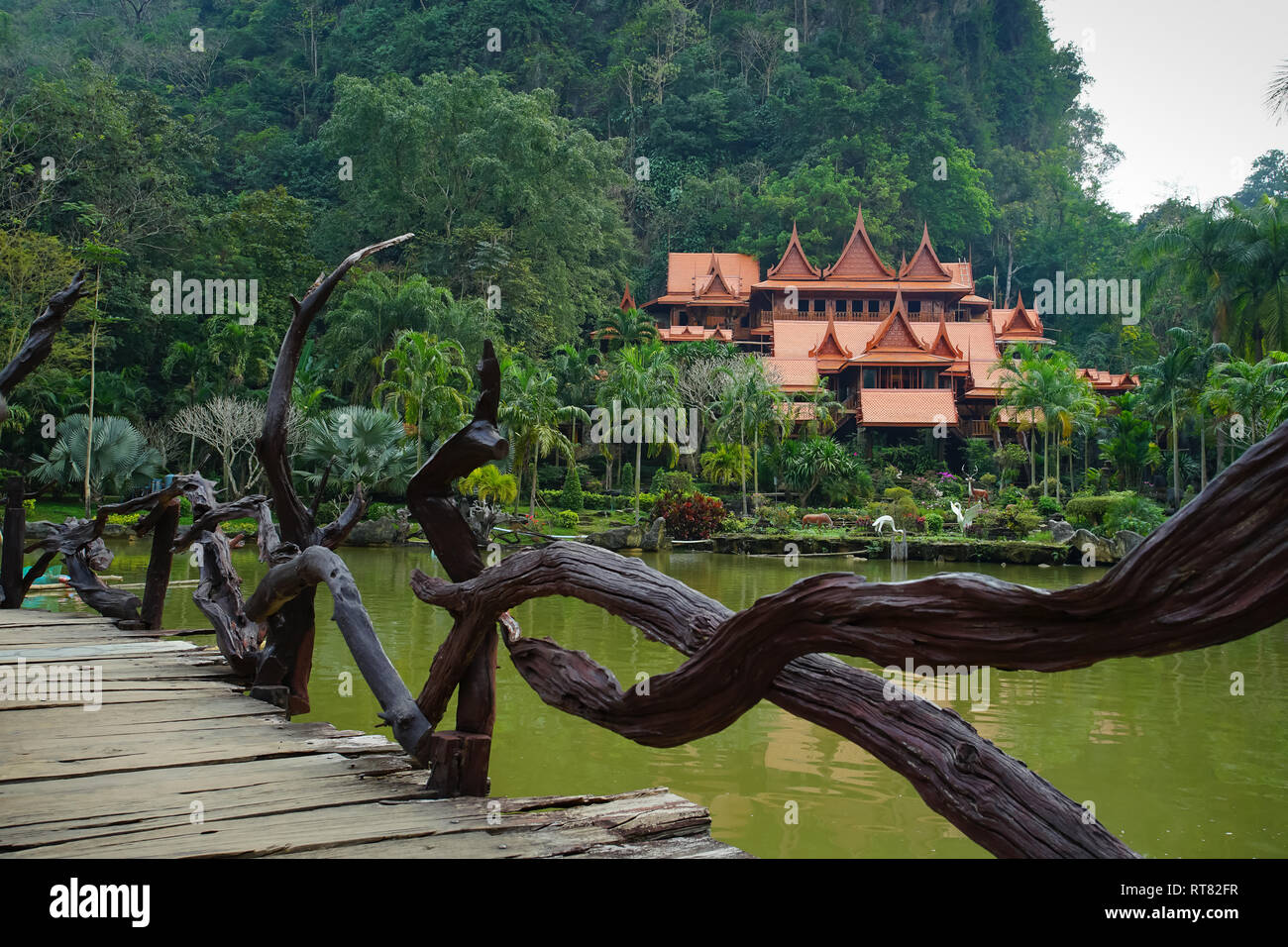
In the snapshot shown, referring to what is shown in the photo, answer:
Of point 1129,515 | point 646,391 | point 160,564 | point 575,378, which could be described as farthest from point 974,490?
point 160,564

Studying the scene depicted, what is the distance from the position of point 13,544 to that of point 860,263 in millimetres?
37933

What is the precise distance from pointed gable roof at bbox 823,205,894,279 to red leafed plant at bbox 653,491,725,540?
20975mm

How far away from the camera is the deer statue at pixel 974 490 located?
92.4 feet

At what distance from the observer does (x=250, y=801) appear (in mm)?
2400

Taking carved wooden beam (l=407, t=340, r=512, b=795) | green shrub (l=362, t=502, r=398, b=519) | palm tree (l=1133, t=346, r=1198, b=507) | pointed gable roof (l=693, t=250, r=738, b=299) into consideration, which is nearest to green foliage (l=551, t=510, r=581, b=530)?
green shrub (l=362, t=502, r=398, b=519)

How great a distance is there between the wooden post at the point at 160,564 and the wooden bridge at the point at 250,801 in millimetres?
2317

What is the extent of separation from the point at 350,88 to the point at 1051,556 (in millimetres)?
28422

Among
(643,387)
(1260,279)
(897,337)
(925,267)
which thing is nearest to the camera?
(643,387)

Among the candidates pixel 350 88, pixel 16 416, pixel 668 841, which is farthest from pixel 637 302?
pixel 668 841

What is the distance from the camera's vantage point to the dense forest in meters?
27.5

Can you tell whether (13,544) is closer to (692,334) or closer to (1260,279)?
(1260,279)

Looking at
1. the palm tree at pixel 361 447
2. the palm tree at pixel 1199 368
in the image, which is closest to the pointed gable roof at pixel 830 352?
the palm tree at pixel 1199 368

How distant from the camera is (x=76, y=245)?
89.0 ft
